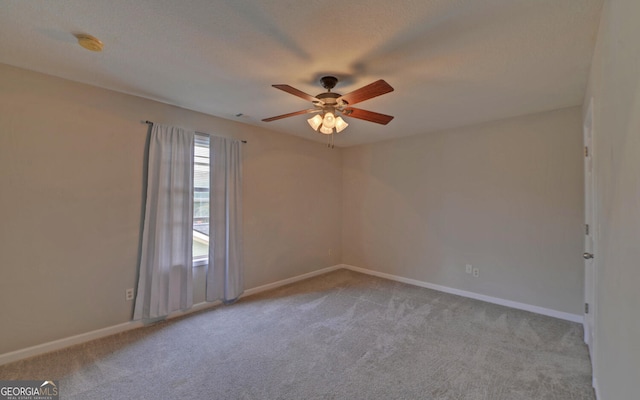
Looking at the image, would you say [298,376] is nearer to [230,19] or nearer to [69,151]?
[230,19]

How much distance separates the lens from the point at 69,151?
8.57ft

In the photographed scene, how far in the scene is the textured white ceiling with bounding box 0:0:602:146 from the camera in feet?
5.32

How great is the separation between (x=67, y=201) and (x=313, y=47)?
105 inches

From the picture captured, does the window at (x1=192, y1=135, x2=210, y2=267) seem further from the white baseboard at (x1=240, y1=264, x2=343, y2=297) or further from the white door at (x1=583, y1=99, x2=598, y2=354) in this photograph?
the white door at (x1=583, y1=99, x2=598, y2=354)

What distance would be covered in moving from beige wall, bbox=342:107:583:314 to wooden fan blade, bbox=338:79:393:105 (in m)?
2.50

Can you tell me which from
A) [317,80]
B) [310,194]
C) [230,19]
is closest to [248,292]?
[310,194]

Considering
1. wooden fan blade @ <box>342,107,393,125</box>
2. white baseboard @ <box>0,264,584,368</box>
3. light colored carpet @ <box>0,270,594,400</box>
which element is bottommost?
light colored carpet @ <box>0,270,594,400</box>

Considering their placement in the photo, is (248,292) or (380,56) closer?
(380,56)

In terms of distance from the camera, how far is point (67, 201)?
8.53 feet

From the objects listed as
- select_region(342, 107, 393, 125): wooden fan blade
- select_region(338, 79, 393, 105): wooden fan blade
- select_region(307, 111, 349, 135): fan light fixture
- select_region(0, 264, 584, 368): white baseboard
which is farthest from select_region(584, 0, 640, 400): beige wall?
select_region(307, 111, 349, 135): fan light fixture

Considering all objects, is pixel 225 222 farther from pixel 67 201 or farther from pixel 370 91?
pixel 370 91

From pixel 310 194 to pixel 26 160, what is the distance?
137 inches

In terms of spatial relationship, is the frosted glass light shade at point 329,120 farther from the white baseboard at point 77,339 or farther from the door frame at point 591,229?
the white baseboard at point 77,339

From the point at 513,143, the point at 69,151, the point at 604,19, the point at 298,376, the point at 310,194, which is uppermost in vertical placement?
the point at 604,19
